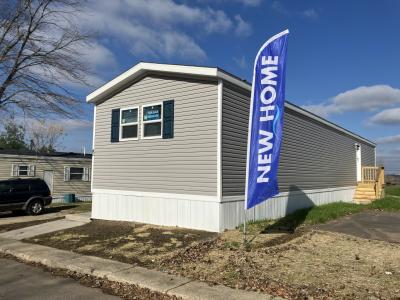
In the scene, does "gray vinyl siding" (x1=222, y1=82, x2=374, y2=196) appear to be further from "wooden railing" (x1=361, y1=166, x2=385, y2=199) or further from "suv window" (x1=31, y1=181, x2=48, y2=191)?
"suv window" (x1=31, y1=181, x2=48, y2=191)

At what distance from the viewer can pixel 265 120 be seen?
8734 millimetres

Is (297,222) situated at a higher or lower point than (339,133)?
lower

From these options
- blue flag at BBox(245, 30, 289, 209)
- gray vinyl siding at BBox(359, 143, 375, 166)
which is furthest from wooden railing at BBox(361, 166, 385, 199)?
blue flag at BBox(245, 30, 289, 209)

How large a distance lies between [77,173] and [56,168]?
5.15 ft

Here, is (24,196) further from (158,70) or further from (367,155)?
(367,155)

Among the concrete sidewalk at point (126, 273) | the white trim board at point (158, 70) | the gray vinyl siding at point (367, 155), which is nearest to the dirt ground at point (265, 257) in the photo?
the concrete sidewalk at point (126, 273)

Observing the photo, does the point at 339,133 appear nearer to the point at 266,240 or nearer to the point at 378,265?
the point at 266,240

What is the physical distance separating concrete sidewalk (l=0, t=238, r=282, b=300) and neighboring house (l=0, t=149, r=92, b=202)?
16.7 m

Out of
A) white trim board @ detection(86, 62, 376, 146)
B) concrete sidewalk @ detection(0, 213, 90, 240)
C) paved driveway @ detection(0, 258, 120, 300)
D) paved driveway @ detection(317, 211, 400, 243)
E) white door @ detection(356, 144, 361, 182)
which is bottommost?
paved driveway @ detection(0, 258, 120, 300)

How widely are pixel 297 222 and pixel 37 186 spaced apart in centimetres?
1338

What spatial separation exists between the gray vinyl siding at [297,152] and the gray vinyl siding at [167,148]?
50 centimetres

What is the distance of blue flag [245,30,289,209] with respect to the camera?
28.4 feet

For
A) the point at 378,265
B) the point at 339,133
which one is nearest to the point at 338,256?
the point at 378,265

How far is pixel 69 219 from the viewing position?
1444 centimetres
